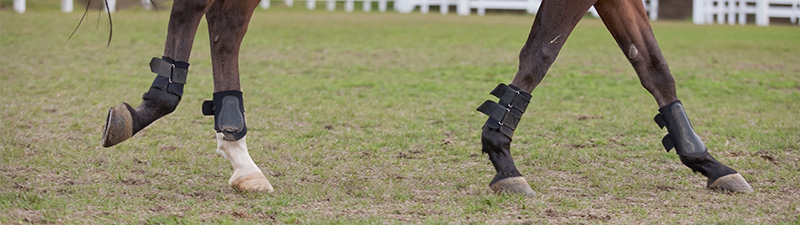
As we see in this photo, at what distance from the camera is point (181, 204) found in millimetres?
3045

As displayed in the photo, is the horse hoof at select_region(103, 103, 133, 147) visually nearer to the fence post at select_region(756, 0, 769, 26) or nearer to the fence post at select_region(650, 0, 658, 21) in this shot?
the fence post at select_region(650, 0, 658, 21)

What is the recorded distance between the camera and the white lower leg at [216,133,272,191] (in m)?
3.30

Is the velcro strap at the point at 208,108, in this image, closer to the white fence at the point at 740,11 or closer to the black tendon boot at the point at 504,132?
the black tendon boot at the point at 504,132

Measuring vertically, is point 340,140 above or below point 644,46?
below

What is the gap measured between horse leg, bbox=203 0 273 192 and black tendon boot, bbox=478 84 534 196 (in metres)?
0.89

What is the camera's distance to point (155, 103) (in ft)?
10.1

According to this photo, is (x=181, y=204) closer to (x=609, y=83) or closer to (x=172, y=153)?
(x=172, y=153)

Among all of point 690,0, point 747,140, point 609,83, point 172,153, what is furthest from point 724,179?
point 690,0

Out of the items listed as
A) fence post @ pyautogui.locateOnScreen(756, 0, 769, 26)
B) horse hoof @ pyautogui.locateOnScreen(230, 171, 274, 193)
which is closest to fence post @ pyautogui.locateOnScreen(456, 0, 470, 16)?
fence post @ pyautogui.locateOnScreen(756, 0, 769, 26)

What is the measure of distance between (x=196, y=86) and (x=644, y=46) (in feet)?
16.1

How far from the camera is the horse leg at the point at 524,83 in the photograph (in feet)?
10.8

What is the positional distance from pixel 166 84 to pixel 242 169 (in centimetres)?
47

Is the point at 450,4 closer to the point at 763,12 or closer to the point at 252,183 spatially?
the point at 763,12

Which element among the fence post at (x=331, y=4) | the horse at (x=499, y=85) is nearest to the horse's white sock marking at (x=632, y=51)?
the horse at (x=499, y=85)
